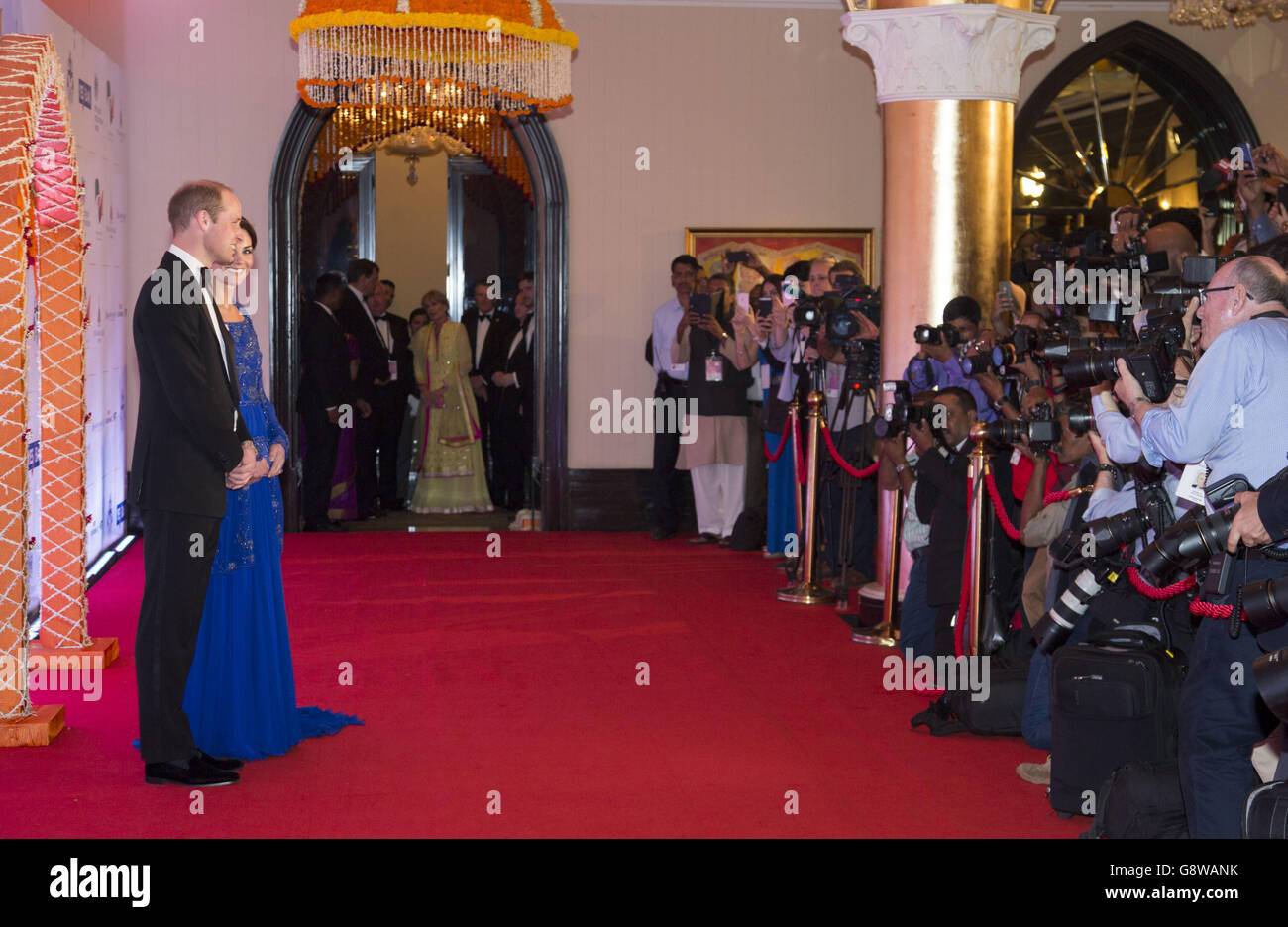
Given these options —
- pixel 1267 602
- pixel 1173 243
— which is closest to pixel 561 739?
pixel 1267 602

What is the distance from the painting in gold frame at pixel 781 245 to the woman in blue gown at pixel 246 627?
5.86 m

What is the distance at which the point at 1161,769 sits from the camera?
3.75 metres

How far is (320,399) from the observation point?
10.1 m

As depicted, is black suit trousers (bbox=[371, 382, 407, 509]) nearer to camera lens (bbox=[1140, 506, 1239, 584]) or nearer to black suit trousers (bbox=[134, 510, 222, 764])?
black suit trousers (bbox=[134, 510, 222, 764])

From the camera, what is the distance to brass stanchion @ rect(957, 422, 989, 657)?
17.6 feet

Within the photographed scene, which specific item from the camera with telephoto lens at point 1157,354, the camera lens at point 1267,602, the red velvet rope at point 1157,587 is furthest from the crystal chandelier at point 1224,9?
the camera lens at point 1267,602

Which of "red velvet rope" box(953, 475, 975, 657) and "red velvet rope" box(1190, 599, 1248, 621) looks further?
"red velvet rope" box(953, 475, 975, 657)

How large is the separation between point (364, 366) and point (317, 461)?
109 cm

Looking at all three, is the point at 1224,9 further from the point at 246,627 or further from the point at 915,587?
the point at 246,627

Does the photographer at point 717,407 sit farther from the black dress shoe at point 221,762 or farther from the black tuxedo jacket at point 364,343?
the black dress shoe at point 221,762

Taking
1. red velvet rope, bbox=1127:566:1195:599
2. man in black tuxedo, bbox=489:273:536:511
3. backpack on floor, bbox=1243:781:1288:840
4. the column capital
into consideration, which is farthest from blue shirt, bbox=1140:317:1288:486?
man in black tuxedo, bbox=489:273:536:511

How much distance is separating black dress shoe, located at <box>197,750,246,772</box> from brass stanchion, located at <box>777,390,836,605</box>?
3625 millimetres

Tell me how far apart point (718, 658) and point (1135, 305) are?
2533 millimetres

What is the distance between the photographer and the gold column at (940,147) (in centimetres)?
669
